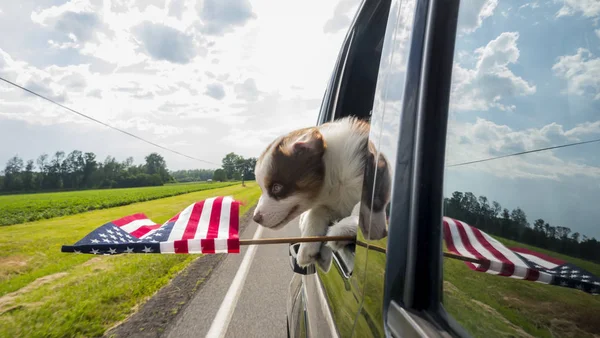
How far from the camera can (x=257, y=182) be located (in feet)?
5.44

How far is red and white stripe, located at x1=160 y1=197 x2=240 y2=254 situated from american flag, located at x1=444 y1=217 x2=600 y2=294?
616 mm

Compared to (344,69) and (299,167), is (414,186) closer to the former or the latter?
(299,167)

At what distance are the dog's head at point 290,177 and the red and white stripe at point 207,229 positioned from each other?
9.1 inches

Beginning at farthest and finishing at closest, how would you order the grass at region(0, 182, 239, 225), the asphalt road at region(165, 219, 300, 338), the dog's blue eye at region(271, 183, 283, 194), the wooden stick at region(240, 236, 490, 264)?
the grass at region(0, 182, 239, 225), the asphalt road at region(165, 219, 300, 338), the dog's blue eye at region(271, 183, 283, 194), the wooden stick at region(240, 236, 490, 264)

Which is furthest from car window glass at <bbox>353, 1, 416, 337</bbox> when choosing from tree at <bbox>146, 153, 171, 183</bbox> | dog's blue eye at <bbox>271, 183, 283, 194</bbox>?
tree at <bbox>146, 153, 171, 183</bbox>

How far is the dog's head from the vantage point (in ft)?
4.70

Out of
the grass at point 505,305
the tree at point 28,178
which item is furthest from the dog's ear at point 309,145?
the tree at point 28,178

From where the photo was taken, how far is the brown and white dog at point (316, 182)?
142 cm

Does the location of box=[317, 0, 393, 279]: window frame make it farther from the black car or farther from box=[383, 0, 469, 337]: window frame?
box=[383, 0, 469, 337]: window frame

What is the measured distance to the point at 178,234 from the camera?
45.0 inches

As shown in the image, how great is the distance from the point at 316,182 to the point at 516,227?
939mm

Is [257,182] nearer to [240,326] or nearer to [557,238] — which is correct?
[557,238]

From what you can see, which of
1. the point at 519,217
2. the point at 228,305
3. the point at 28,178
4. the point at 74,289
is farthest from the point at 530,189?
the point at 28,178

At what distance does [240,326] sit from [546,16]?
3656 millimetres
